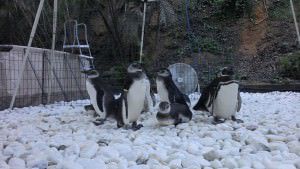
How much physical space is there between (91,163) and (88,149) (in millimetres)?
337

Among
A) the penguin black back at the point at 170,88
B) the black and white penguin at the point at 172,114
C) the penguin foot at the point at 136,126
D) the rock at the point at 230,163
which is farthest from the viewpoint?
the penguin black back at the point at 170,88

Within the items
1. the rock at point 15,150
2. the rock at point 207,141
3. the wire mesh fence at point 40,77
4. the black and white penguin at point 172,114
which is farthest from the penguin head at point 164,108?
the wire mesh fence at point 40,77

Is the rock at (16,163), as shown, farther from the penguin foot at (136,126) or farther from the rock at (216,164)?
the penguin foot at (136,126)

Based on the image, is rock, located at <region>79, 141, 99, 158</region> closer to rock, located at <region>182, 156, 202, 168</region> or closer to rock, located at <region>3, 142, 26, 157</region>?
rock, located at <region>3, 142, 26, 157</region>

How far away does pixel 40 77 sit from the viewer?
5281mm

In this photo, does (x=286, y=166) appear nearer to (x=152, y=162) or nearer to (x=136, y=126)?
(x=152, y=162)

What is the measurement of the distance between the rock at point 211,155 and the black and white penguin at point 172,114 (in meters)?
1.19

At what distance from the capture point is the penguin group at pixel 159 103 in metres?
3.34

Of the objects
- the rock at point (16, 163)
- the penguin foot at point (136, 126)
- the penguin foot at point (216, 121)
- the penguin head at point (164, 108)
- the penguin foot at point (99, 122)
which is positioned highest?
the penguin head at point (164, 108)

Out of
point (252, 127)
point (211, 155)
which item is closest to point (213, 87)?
point (252, 127)

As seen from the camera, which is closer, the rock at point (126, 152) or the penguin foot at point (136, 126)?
the rock at point (126, 152)

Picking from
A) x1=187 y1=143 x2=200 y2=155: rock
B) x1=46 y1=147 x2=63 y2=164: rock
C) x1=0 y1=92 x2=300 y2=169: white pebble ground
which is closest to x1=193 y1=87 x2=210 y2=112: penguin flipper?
x1=0 y1=92 x2=300 y2=169: white pebble ground

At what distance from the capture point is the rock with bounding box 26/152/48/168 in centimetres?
194

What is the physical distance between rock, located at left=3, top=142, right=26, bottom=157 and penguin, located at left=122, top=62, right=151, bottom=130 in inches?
40.7
